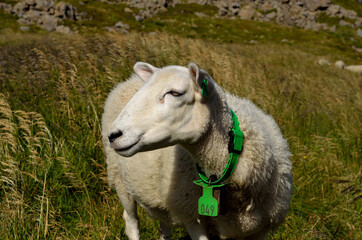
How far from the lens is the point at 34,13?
132ft

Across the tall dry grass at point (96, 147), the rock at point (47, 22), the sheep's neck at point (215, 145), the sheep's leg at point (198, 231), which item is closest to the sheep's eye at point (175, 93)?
the sheep's neck at point (215, 145)

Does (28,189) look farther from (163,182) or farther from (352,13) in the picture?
(352,13)

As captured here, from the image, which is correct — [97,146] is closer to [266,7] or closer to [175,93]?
[175,93]

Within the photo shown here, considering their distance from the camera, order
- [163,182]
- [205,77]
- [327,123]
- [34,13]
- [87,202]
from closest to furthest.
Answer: [205,77] < [163,182] < [87,202] < [327,123] < [34,13]

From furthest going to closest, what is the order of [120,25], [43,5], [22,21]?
[43,5]
[120,25]
[22,21]

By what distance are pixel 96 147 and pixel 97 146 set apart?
17 mm

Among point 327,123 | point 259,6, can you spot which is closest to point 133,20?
point 259,6

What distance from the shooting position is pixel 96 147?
Result: 4.02 m

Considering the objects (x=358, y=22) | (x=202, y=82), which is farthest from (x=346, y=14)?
(x=202, y=82)

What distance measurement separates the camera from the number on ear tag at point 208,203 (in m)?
2.30

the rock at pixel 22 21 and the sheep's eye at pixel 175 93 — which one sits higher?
the sheep's eye at pixel 175 93

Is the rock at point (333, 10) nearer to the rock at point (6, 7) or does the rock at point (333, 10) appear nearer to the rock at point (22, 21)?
the rock at point (22, 21)

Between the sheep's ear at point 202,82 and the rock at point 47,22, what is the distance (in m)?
37.5

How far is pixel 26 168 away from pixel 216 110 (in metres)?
2.08
